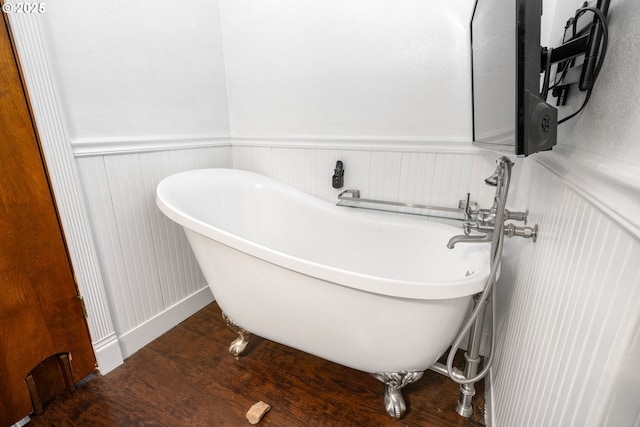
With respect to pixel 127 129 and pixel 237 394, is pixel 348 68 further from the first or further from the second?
pixel 237 394

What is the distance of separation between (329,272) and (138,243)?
1.01m

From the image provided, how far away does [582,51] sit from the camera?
576 mm

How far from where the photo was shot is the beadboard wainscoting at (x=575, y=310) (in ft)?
1.17

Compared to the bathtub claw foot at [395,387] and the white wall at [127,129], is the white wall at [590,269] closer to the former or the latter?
the bathtub claw foot at [395,387]

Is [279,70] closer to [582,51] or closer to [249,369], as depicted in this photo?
[582,51]

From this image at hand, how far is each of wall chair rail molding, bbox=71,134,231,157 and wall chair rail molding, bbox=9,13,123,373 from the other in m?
0.06

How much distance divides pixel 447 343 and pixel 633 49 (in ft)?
2.77

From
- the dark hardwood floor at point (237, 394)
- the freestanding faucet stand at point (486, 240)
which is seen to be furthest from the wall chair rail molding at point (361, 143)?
the dark hardwood floor at point (237, 394)

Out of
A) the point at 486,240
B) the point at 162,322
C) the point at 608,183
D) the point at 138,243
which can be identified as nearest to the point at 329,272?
the point at 486,240

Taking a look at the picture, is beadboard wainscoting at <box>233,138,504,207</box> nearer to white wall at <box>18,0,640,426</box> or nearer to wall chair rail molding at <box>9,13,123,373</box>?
white wall at <box>18,0,640,426</box>

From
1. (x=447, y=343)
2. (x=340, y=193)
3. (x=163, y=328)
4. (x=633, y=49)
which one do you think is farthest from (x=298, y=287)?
(x=163, y=328)

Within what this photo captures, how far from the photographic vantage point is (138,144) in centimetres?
132

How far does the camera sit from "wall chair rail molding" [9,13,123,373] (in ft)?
3.08

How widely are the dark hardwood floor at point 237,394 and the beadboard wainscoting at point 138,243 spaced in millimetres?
179
